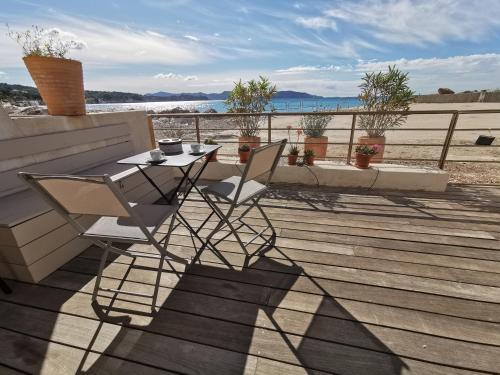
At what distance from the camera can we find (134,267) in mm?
1843

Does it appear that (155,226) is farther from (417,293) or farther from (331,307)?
(417,293)

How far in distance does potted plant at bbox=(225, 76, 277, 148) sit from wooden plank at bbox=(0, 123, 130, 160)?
2094 millimetres

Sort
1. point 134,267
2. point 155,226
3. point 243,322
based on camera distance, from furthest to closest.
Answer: point 134,267 → point 155,226 → point 243,322

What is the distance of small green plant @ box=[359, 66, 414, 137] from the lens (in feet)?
12.5

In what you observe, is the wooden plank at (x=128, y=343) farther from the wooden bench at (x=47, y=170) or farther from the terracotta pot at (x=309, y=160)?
the terracotta pot at (x=309, y=160)

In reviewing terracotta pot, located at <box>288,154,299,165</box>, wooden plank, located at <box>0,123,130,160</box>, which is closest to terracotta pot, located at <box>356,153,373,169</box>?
terracotta pot, located at <box>288,154,299,165</box>

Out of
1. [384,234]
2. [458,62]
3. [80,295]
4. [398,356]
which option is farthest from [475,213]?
[458,62]

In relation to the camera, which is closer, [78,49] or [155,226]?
[155,226]

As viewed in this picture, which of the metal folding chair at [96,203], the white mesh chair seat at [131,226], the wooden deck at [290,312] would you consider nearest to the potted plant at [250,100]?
the wooden deck at [290,312]

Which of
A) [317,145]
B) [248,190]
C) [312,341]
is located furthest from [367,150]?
[312,341]

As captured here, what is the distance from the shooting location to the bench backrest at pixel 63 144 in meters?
1.99

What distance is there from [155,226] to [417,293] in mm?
1772

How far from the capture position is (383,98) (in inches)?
156

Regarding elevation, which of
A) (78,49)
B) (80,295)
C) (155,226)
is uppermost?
(78,49)
